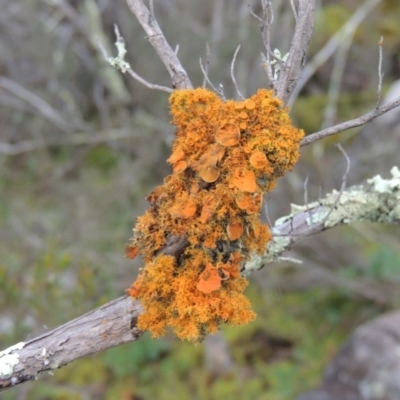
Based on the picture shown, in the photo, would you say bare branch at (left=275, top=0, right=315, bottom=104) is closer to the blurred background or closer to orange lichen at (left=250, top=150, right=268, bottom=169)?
orange lichen at (left=250, top=150, right=268, bottom=169)

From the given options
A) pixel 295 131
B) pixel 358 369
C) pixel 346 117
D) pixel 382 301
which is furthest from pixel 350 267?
pixel 295 131

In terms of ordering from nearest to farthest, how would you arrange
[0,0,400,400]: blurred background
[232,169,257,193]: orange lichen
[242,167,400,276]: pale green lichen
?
[232,169,257,193]: orange lichen
[242,167,400,276]: pale green lichen
[0,0,400,400]: blurred background

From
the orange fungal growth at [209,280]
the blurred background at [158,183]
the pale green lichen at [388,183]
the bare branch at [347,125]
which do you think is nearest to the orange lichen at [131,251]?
the orange fungal growth at [209,280]

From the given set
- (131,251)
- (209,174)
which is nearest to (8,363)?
(131,251)

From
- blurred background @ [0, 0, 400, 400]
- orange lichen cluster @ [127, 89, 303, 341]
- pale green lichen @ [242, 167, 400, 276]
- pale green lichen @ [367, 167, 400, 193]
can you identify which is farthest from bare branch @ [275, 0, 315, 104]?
blurred background @ [0, 0, 400, 400]

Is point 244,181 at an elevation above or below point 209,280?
above

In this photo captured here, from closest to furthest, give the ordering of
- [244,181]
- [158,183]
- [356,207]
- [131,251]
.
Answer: [244,181]
[131,251]
[356,207]
[158,183]

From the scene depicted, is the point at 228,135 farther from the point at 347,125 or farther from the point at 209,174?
the point at 347,125
